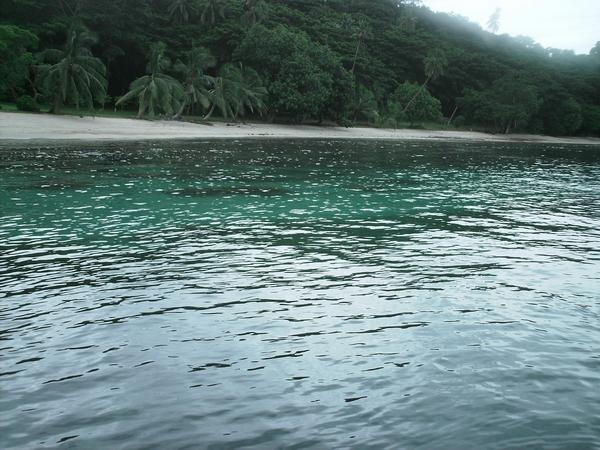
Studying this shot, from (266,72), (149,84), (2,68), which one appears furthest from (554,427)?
(266,72)

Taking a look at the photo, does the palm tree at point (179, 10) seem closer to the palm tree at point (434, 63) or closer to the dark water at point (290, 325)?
the palm tree at point (434, 63)

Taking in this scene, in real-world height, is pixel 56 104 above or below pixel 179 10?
below

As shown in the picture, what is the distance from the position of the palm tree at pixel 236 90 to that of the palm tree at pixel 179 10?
19.9m

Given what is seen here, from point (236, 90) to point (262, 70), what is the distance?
11763 millimetres

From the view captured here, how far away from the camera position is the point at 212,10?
311 feet

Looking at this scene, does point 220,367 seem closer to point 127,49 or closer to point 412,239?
A: point 412,239

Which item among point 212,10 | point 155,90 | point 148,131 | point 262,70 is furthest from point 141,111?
point 212,10

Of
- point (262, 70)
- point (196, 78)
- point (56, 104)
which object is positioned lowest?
point (56, 104)

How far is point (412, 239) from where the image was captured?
784 inches

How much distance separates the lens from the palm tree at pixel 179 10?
303 ft

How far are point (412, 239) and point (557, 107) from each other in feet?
375

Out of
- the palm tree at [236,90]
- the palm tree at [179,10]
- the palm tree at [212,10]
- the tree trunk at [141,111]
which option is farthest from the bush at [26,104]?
the palm tree at [212,10]

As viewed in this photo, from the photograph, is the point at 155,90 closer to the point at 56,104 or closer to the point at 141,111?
the point at 141,111

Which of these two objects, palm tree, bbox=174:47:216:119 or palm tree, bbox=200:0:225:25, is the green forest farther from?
palm tree, bbox=200:0:225:25
